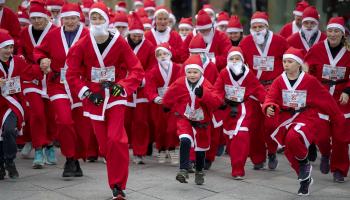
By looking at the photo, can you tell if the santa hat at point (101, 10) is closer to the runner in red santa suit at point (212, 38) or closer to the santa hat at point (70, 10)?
the santa hat at point (70, 10)

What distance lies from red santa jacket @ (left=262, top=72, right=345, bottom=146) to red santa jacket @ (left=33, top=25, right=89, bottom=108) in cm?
252

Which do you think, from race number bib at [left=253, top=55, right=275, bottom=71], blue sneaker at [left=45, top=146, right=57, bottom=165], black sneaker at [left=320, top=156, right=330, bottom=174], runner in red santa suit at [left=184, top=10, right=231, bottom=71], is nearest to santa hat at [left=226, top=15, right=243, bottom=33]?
runner in red santa suit at [left=184, top=10, right=231, bottom=71]

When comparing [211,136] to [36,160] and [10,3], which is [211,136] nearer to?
[36,160]

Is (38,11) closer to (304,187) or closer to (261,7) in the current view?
(304,187)

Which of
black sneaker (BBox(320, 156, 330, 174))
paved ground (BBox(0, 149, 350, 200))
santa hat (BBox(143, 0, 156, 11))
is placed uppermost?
santa hat (BBox(143, 0, 156, 11))

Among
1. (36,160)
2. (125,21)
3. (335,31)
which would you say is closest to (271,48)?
(335,31)

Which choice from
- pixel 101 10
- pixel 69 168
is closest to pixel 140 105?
pixel 69 168

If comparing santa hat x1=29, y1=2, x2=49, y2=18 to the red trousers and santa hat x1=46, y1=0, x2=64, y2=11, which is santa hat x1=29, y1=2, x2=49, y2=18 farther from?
the red trousers

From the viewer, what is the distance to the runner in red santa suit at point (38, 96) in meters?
9.13

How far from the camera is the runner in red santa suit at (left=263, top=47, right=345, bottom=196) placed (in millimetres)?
7660

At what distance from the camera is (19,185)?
8.11 meters

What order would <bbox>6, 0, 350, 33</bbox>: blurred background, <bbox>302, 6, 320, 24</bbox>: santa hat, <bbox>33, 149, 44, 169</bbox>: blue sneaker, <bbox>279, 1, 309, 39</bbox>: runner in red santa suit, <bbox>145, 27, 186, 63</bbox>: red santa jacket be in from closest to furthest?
<bbox>33, 149, 44, 169</bbox>: blue sneaker → <bbox>302, 6, 320, 24</bbox>: santa hat → <bbox>145, 27, 186, 63</bbox>: red santa jacket → <bbox>279, 1, 309, 39</bbox>: runner in red santa suit → <bbox>6, 0, 350, 33</bbox>: blurred background

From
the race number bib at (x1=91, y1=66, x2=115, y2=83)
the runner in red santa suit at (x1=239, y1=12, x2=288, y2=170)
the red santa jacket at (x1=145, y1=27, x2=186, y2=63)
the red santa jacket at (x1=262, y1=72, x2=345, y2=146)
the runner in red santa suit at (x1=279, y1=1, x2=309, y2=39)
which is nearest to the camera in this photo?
the race number bib at (x1=91, y1=66, x2=115, y2=83)

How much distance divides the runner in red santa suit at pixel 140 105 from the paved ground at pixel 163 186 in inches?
16.1
